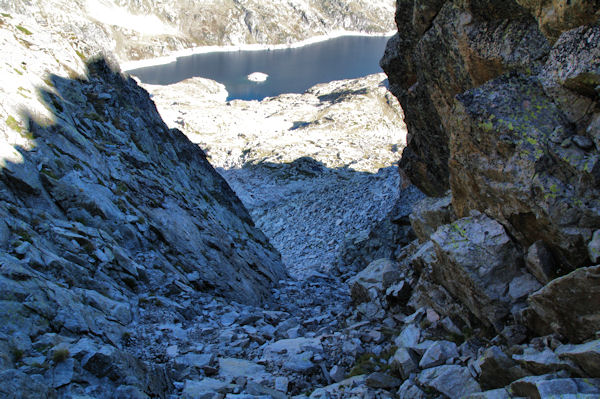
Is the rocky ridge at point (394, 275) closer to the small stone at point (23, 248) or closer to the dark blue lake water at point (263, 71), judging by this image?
the small stone at point (23, 248)

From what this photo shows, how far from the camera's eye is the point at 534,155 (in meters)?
9.74

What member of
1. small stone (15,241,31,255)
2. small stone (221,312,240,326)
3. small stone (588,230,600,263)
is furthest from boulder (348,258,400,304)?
small stone (15,241,31,255)

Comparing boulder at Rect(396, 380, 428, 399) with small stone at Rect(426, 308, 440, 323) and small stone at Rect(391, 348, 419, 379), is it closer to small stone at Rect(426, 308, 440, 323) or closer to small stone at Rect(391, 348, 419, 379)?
small stone at Rect(391, 348, 419, 379)

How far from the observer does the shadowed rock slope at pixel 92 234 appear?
27.6 feet

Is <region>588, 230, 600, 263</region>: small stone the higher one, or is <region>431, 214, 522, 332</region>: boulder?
<region>588, 230, 600, 263</region>: small stone

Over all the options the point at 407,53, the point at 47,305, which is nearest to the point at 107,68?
the point at 407,53

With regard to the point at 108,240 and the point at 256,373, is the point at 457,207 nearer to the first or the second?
the point at 256,373

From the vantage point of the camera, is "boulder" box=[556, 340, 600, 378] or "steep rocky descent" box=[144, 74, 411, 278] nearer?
"boulder" box=[556, 340, 600, 378]

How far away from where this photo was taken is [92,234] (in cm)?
1409

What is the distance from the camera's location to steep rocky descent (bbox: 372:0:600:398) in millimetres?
8008

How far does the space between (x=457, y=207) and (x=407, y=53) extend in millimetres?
12712

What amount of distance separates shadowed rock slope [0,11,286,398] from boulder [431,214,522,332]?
826 cm

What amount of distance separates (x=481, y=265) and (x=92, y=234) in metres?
12.7

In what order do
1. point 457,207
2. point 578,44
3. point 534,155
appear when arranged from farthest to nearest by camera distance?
1. point 457,207
2. point 534,155
3. point 578,44
